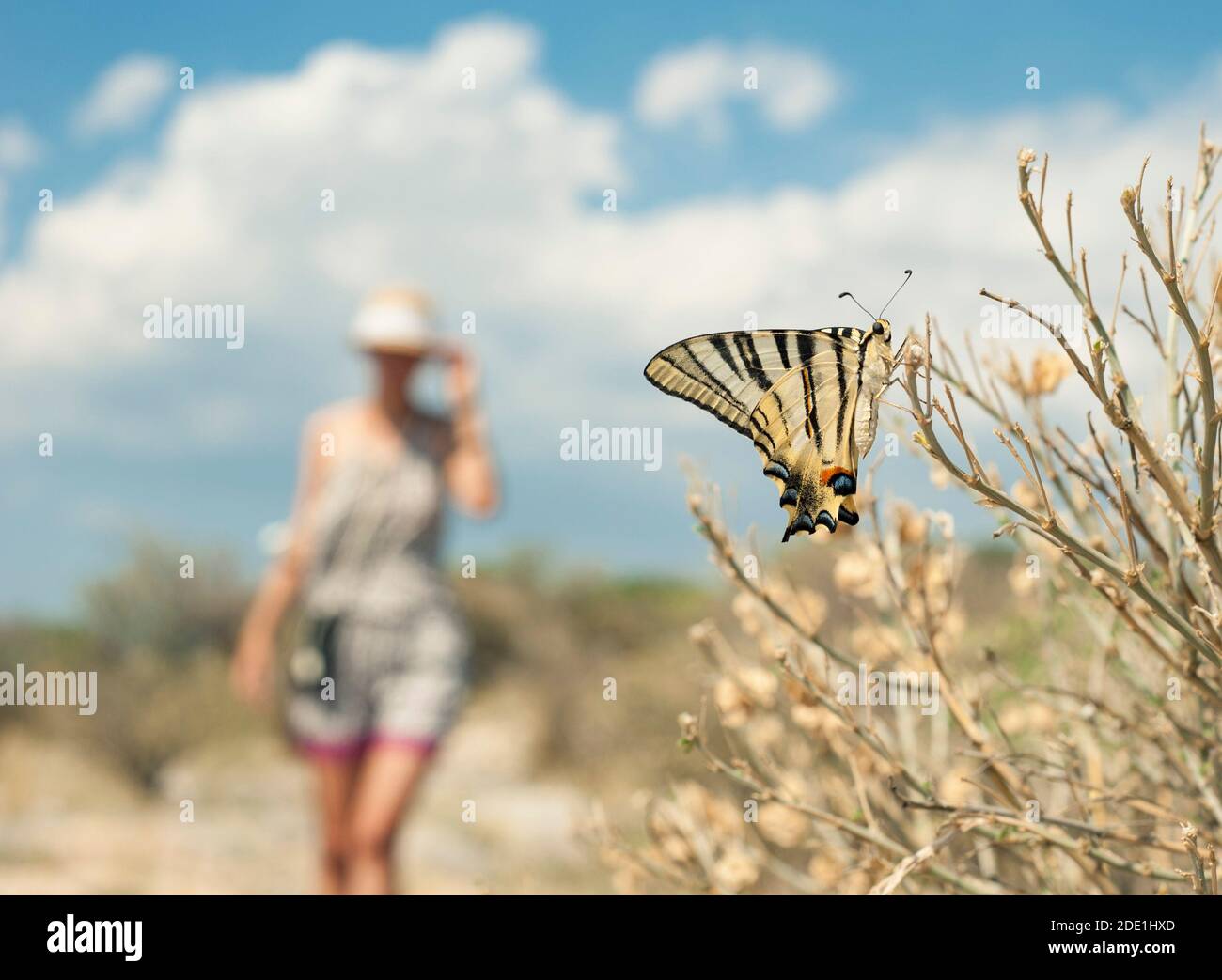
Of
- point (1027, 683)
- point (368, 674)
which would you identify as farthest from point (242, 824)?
point (1027, 683)

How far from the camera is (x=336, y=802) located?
204 inches

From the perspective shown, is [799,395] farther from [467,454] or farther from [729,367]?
[467,454]

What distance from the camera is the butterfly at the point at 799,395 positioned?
1.37 meters

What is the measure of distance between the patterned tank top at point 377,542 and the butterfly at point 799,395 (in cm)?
368

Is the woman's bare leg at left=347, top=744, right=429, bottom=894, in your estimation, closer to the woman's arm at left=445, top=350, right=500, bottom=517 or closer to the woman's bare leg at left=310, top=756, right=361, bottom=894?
the woman's bare leg at left=310, top=756, right=361, bottom=894

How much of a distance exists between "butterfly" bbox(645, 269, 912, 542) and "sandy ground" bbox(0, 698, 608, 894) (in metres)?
6.73

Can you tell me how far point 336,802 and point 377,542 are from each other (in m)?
1.21

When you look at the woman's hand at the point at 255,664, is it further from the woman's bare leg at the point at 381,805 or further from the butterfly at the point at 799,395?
the butterfly at the point at 799,395

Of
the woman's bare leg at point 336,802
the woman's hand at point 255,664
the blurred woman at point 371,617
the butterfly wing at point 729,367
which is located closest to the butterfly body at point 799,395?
the butterfly wing at point 729,367

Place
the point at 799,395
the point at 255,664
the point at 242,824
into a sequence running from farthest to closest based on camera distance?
the point at 242,824, the point at 255,664, the point at 799,395

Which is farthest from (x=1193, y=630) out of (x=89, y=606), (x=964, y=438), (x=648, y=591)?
(x=648, y=591)

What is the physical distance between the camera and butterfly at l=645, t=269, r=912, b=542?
1365 millimetres
